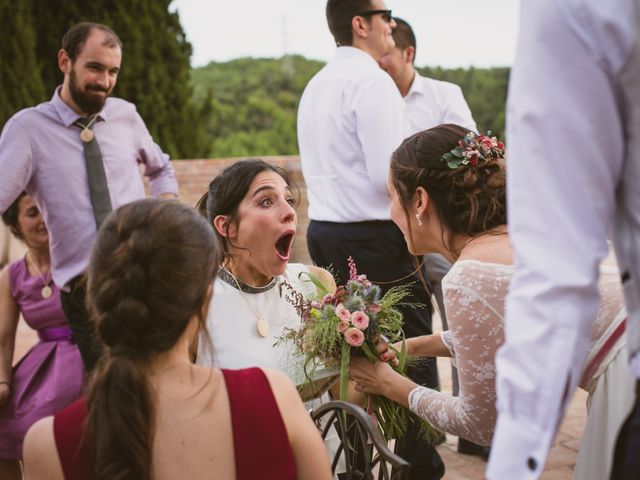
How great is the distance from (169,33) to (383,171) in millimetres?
9112

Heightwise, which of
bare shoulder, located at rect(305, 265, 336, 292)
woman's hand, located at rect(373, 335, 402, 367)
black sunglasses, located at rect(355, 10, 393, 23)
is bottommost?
woman's hand, located at rect(373, 335, 402, 367)

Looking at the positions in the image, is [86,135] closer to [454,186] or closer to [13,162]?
[13,162]

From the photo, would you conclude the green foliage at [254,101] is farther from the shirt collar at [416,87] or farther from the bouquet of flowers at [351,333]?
the bouquet of flowers at [351,333]

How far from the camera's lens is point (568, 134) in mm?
1207

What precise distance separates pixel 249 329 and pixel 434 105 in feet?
8.66

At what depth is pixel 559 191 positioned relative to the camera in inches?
47.9

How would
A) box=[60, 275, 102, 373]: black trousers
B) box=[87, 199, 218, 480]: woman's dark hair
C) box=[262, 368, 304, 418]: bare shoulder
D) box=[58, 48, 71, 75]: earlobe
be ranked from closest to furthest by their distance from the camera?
box=[87, 199, 218, 480]: woman's dark hair, box=[262, 368, 304, 418]: bare shoulder, box=[60, 275, 102, 373]: black trousers, box=[58, 48, 71, 75]: earlobe

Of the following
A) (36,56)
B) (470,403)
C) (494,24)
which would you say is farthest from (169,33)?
(470,403)

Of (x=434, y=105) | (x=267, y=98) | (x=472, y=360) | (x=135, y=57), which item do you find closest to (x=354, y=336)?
(x=472, y=360)

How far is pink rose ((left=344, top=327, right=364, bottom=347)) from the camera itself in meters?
2.35

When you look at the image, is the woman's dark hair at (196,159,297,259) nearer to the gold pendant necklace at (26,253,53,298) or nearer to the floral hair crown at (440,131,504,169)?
the floral hair crown at (440,131,504,169)

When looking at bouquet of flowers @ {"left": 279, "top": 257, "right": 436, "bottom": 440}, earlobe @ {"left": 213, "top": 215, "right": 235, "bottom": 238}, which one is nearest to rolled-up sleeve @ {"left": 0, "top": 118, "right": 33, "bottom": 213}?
earlobe @ {"left": 213, "top": 215, "right": 235, "bottom": 238}

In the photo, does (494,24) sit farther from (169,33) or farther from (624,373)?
(624,373)

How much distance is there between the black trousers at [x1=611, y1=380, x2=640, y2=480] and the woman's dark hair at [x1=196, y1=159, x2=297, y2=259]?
5.79 feet
